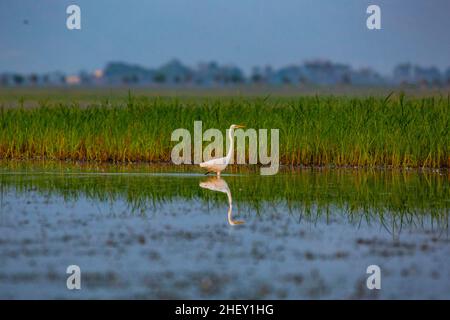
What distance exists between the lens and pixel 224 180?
34.2 feet

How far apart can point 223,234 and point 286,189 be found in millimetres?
2459

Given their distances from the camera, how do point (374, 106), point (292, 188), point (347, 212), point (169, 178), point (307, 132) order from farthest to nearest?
point (374, 106), point (307, 132), point (169, 178), point (292, 188), point (347, 212)

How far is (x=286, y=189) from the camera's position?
959 cm

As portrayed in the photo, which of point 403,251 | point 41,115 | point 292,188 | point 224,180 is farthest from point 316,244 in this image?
point 41,115

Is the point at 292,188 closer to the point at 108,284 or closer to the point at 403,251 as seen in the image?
the point at 403,251

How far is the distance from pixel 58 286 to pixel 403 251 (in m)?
2.67

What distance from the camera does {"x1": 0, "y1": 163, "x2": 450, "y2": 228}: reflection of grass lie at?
853 cm

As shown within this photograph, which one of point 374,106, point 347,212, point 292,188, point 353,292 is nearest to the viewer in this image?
point 353,292
